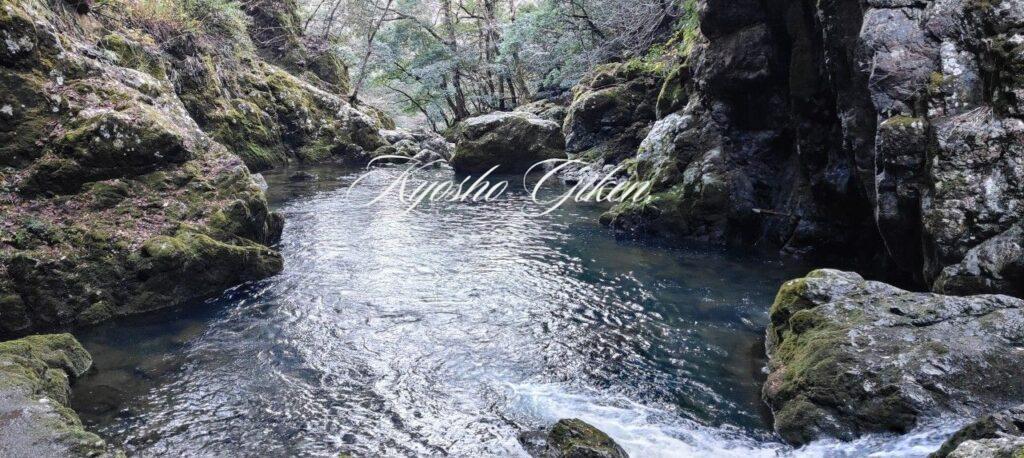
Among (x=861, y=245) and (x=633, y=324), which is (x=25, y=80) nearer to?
(x=633, y=324)

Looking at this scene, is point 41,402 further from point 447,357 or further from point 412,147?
point 412,147

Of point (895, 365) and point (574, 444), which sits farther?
point (895, 365)

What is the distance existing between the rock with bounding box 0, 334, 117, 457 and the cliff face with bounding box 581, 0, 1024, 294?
8322 mm

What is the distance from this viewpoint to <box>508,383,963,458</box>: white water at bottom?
4.75m

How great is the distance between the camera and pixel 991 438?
3.68 metres

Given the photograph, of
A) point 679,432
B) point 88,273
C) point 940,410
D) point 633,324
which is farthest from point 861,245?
point 88,273

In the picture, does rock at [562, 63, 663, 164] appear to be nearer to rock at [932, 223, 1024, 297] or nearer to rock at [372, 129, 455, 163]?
rock at [372, 129, 455, 163]

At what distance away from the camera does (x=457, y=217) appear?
15406 millimetres

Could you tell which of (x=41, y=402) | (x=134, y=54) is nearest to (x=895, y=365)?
(x=41, y=402)

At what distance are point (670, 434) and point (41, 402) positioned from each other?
5442 millimetres

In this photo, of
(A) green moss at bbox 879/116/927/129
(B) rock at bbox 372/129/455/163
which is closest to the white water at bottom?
(A) green moss at bbox 879/116/927/129

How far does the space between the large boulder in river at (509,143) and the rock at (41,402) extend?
58.2ft

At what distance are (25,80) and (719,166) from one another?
1272 centimetres

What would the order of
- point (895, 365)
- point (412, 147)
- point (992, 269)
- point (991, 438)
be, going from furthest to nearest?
point (412, 147) < point (992, 269) < point (895, 365) < point (991, 438)
